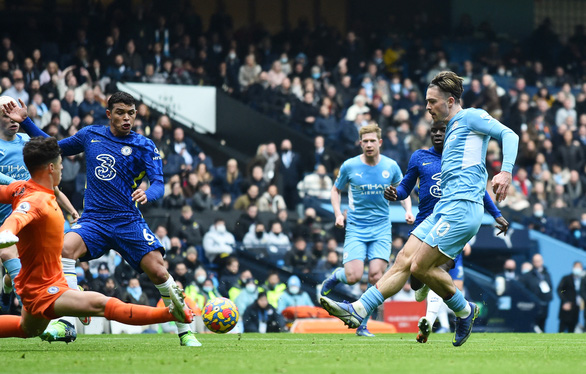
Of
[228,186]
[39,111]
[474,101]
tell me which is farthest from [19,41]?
[474,101]

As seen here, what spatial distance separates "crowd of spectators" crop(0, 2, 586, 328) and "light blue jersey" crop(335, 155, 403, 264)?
367cm

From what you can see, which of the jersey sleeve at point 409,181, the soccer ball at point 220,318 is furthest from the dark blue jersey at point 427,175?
the soccer ball at point 220,318

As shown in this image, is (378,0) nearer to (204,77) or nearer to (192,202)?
(204,77)

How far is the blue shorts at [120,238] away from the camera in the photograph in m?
8.95

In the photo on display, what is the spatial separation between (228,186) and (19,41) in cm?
633

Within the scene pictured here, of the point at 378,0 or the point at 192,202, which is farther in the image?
the point at 378,0

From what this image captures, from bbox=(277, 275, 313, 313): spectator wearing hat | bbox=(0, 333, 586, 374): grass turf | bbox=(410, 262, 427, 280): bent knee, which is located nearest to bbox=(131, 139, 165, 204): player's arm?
bbox=(0, 333, 586, 374): grass turf

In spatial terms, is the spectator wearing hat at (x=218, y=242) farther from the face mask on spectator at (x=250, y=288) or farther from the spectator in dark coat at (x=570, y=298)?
the spectator in dark coat at (x=570, y=298)

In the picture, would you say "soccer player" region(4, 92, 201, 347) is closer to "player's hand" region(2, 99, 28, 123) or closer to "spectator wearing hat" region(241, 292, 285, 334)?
"player's hand" region(2, 99, 28, 123)

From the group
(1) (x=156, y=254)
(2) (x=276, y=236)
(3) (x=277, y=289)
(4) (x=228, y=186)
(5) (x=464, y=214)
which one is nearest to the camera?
(5) (x=464, y=214)

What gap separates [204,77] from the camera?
2372 centimetres

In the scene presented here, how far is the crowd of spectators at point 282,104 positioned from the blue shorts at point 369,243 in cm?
364

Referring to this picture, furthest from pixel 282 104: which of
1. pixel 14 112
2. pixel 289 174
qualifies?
pixel 14 112

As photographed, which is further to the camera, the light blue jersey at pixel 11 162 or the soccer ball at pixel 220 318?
the light blue jersey at pixel 11 162
